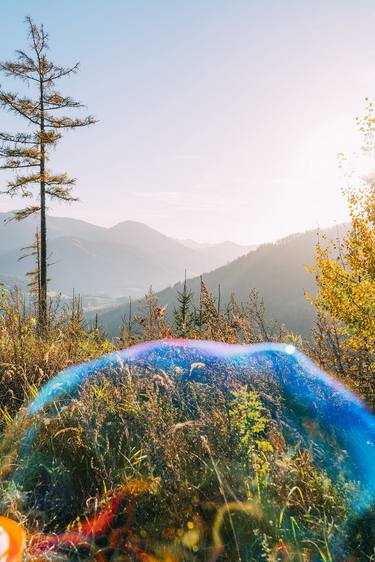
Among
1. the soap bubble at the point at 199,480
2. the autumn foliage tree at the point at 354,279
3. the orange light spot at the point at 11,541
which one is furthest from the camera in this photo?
the autumn foliage tree at the point at 354,279

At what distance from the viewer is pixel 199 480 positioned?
2881 mm

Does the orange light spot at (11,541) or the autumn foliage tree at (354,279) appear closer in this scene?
the orange light spot at (11,541)

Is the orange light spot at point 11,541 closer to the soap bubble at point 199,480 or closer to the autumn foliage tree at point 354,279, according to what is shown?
the soap bubble at point 199,480

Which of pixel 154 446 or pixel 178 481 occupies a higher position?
pixel 154 446

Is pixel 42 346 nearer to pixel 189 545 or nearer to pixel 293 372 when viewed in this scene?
pixel 293 372

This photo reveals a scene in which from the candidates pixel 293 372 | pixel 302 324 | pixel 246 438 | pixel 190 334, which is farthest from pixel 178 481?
pixel 302 324

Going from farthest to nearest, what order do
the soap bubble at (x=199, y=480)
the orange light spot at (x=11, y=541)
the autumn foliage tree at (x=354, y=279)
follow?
1. the autumn foliage tree at (x=354, y=279)
2. the soap bubble at (x=199, y=480)
3. the orange light spot at (x=11, y=541)

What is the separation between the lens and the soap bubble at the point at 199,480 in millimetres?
2494

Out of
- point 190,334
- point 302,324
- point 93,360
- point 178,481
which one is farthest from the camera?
point 302,324

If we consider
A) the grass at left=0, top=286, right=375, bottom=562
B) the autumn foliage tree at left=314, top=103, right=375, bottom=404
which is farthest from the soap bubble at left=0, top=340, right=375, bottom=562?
the autumn foliage tree at left=314, top=103, right=375, bottom=404

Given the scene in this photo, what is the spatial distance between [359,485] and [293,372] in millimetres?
1825

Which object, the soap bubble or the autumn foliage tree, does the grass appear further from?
the autumn foliage tree

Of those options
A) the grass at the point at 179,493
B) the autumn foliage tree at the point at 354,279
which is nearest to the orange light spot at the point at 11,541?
the grass at the point at 179,493

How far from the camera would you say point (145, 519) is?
110 inches
